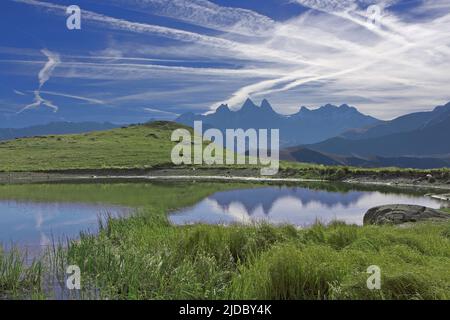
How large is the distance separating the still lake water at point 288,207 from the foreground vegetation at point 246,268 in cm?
1139

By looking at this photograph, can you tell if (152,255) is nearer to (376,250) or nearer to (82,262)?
(82,262)

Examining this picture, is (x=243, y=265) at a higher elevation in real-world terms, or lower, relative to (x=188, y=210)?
higher

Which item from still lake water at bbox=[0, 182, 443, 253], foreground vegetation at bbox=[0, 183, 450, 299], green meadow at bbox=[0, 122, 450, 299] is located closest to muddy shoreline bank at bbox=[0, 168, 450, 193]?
still lake water at bbox=[0, 182, 443, 253]

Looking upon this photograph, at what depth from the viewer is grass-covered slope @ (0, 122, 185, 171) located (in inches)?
4532

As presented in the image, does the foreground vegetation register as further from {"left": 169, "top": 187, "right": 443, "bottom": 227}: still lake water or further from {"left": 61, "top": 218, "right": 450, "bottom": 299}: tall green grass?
{"left": 169, "top": 187, "right": 443, "bottom": 227}: still lake water

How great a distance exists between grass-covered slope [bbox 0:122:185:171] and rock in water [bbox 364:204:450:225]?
83732mm

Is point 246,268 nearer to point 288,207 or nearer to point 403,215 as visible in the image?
point 403,215

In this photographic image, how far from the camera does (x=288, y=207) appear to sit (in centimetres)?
4419

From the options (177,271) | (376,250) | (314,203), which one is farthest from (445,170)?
(177,271)

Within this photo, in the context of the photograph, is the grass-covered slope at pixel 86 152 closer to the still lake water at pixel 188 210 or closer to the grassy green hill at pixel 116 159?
the grassy green hill at pixel 116 159

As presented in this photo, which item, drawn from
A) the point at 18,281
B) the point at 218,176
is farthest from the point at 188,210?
the point at 218,176

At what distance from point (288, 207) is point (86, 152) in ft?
341

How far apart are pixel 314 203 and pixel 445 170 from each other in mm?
38157
